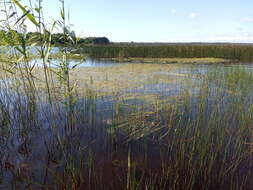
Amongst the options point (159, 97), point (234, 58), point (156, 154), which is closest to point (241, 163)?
point (156, 154)

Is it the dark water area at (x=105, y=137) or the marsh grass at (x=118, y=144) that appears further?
the dark water area at (x=105, y=137)

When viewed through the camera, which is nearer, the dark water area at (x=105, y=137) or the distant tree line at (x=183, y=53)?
the dark water area at (x=105, y=137)

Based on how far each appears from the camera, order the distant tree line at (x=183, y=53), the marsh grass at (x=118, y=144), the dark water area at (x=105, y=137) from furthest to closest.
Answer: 1. the distant tree line at (x=183, y=53)
2. the dark water area at (x=105, y=137)
3. the marsh grass at (x=118, y=144)

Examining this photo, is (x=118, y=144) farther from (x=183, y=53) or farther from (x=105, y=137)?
(x=183, y=53)

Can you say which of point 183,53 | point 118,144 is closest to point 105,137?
point 118,144

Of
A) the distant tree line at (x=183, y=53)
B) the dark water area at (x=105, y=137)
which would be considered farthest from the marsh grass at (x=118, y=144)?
the distant tree line at (x=183, y=53)

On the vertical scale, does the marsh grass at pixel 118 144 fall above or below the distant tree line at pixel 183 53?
below

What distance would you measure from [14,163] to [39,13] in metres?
1.72

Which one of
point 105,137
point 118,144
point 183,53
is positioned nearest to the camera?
point 118,144

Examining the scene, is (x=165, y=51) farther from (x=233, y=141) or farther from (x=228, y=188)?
(x=228, y=188)

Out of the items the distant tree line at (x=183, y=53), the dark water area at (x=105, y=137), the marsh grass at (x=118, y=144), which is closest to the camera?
the marsh grass at (x=118, y=144)

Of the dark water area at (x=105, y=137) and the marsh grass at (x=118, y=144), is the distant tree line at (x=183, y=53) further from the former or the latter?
the dark water area at (x=105, y=137)

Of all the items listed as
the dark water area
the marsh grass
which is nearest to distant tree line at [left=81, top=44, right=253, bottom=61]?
the marsh grass

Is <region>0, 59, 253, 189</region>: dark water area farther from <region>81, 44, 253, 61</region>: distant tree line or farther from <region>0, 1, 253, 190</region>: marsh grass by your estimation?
<region>81, 44, 253, 61</region>: distant tree line
